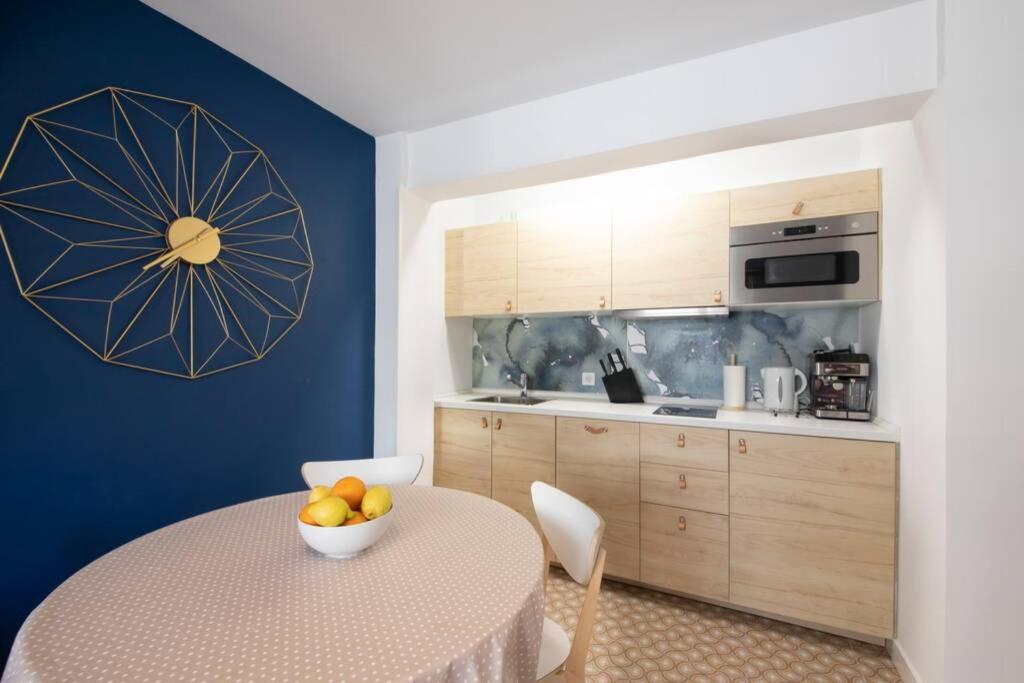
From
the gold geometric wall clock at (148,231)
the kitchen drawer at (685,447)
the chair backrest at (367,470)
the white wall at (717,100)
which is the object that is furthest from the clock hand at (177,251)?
the kitchen drawer at (685,447)

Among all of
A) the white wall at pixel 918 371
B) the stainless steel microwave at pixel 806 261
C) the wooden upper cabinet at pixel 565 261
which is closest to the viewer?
the white wall at pixel 918 371

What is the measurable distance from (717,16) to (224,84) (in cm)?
215

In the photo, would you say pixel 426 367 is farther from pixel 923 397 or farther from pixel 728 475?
pixel 923 397

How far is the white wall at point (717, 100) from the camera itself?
178cm

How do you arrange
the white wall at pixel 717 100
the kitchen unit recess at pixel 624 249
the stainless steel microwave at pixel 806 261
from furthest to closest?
the kitchen unit recess at pixel 624 249, the stainless steel microwave at pixel 806 261, the white wall at pixel 717 100

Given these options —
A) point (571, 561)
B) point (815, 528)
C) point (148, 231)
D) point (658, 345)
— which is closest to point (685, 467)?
point (815, 528)

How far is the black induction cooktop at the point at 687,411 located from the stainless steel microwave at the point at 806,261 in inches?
24.6

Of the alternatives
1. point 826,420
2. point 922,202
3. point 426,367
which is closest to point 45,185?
point 426,367

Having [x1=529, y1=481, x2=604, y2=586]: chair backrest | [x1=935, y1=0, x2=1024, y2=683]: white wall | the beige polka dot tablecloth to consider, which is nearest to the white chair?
[x1=529, y1=481, x2=604, y2=586]: chair backrest

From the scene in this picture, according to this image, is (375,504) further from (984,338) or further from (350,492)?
(984,338)

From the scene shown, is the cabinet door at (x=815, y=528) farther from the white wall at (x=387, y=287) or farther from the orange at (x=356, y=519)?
the white wall at (x=387, y=287)

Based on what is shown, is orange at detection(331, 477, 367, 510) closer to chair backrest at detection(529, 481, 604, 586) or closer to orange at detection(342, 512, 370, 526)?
orange at detection(342, 512, 370, 526)

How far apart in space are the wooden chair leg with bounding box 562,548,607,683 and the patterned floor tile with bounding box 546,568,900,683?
2.68 ft

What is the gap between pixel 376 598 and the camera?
1.00 meters
